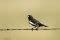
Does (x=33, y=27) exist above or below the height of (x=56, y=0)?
below

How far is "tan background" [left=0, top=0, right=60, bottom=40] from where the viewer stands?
140 cm

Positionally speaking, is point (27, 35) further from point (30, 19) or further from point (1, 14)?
point (1, 14)

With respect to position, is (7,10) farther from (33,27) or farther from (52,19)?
(52,19)

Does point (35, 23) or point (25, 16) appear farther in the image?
point (25, 16)

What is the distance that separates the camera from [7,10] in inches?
59.3

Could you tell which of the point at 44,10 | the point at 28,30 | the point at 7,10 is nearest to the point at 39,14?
the point at 44,10

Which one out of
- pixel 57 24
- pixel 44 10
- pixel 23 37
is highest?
pixel 44 10

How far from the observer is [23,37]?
1396 millimetres

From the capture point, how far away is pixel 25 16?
147cm

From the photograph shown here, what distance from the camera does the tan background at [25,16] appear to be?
55.2 inches

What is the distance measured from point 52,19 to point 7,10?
1.41 ft

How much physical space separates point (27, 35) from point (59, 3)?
423mm

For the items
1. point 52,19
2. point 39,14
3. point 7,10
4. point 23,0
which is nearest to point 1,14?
point 7,10

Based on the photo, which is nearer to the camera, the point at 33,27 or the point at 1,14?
the point at 33,27
